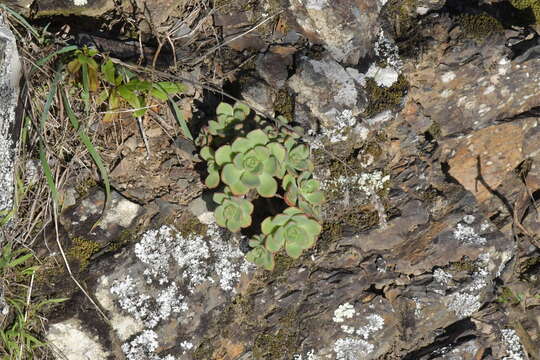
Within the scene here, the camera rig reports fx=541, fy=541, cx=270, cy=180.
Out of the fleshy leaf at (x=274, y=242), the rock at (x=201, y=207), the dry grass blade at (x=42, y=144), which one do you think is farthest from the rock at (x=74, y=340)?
the fleshy leaf at (x=274, y=242)

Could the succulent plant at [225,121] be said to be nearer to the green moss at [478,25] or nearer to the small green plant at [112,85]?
the small green plant at [112,85]

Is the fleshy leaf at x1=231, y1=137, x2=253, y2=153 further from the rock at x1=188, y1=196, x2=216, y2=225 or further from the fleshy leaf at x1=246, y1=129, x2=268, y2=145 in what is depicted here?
the rock at x1=188, y1=196, x2=216, y2=225

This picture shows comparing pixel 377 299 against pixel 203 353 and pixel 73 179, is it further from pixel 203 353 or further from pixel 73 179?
pixel 73 179

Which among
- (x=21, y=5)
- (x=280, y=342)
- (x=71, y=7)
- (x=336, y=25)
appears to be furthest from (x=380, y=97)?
(x=21, y=5)

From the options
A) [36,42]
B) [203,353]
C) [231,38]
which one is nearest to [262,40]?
[231,38]

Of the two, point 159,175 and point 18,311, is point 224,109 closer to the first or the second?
point 159,175

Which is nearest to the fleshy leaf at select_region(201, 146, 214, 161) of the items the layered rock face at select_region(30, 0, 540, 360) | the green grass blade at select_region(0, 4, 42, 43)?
the layered rock face at select_region(30, 0, 540, 360)
